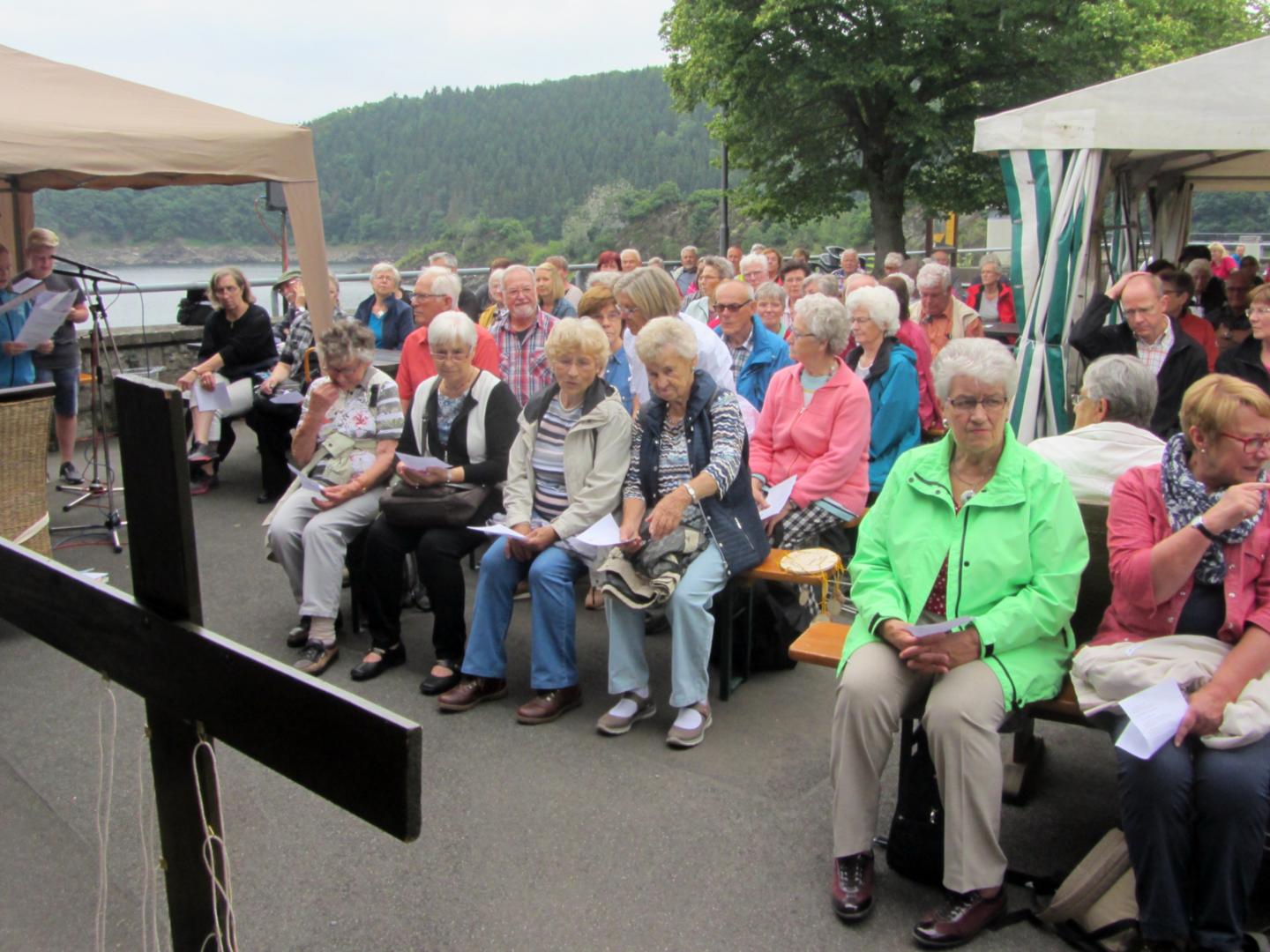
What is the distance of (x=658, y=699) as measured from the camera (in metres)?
4.58

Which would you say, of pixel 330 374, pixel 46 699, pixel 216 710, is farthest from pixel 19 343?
pixel 216 710

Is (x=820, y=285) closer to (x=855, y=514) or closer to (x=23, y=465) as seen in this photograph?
(x=855, y=514)

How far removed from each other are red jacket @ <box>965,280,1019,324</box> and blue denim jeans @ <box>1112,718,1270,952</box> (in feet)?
37.4

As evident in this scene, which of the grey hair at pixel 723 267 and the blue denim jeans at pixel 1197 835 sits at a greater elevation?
the grey hair at pixel 723 267

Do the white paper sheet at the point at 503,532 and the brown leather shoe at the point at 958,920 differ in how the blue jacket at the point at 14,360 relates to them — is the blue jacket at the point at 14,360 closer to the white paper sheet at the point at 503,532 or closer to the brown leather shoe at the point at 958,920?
the white paper sheet at the point at 503,532

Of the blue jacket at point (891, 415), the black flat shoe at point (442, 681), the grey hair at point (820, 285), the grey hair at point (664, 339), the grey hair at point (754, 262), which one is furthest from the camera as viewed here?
the grey hair at point (754, 262)

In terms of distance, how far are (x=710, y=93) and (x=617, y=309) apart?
20.7 meters

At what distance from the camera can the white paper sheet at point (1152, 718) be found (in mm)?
2764

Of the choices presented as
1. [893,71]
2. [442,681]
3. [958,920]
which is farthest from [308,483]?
[893,71]

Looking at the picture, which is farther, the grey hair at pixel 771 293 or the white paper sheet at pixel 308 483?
the grey hair at pixel 771 293

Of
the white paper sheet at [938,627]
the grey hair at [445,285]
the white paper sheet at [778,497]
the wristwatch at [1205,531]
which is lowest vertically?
the white paper sheet at [778,497]

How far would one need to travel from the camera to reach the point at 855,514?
16.6ft

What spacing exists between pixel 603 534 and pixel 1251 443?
7.29 feet

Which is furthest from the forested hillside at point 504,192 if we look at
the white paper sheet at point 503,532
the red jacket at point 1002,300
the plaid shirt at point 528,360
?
the white paper sheet at point 503,532
